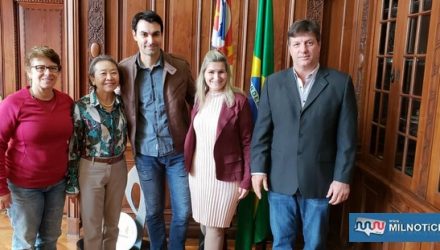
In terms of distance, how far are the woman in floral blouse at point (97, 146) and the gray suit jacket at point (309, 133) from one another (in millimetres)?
701

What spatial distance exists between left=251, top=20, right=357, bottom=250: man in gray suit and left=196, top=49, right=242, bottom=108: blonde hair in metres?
0.18

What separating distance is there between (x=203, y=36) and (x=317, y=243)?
1570 millimetres

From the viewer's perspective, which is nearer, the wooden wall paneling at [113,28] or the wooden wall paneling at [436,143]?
the wooden wall paneling at [436,143]

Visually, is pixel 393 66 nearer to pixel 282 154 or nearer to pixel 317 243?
pixel 282 154

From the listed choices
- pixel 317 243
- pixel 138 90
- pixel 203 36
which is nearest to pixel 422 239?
pixel 317 243

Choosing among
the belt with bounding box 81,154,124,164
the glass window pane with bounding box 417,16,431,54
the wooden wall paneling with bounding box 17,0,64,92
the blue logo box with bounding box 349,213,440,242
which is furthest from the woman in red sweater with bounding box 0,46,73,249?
the glass window pane with bounding box 417,16,431,54

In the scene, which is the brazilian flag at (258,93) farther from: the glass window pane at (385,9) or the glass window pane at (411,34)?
the glass window pane at (411,34)

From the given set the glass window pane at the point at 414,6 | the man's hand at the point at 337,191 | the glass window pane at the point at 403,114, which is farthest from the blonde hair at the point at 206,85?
the glass window pane at the point at 414,6

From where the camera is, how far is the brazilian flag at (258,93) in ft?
8.05

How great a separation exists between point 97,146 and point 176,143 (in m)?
0.42

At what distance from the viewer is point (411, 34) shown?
2.07 metres

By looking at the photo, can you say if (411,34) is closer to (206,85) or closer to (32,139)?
(206,85)

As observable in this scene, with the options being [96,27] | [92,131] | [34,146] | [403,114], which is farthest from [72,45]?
[403,114]

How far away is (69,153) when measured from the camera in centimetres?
190
